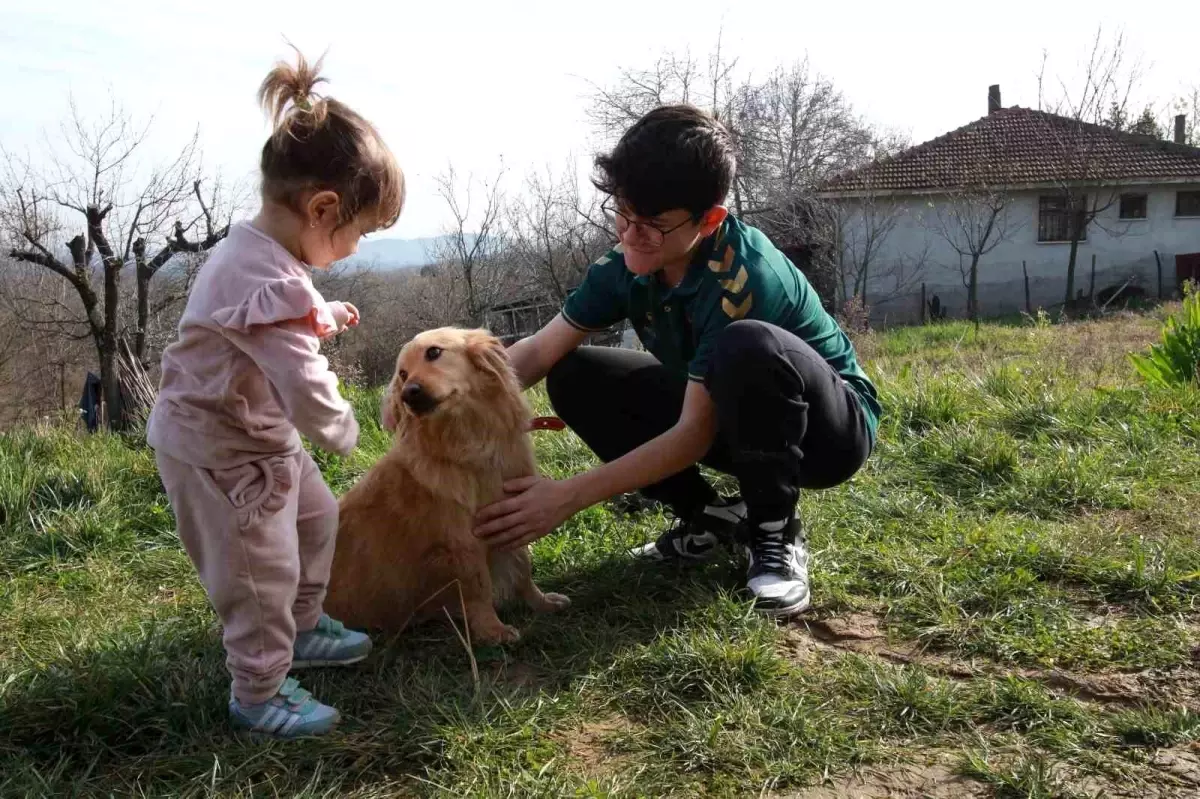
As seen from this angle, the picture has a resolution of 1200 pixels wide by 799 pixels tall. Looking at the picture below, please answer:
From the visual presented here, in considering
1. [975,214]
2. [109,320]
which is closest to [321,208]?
[109,320]

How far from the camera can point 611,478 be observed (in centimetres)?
262

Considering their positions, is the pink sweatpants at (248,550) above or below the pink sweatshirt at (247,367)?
below

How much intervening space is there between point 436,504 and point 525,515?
0.91 feet

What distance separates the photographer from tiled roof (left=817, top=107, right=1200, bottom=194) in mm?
25125

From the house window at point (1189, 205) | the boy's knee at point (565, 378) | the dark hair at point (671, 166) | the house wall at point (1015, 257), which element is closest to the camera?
the dark hair at point (671, 166)

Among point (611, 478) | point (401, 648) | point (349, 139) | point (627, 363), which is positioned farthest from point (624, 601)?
point (349, 139)

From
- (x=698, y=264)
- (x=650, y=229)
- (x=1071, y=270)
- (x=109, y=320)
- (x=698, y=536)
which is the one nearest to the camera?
(x=650, y=229)

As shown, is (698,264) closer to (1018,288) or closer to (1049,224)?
(1018,288)

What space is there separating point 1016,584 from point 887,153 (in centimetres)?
2799

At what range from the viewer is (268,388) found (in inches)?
81.2

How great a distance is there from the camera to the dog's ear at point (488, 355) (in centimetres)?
262

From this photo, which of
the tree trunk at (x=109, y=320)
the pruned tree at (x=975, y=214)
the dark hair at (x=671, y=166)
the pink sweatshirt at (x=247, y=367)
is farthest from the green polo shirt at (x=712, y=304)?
the pruned tree at (x=975, y=214)

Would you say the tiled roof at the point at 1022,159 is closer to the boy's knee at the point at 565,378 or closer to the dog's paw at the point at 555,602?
the boy's knee at the point at 565,378

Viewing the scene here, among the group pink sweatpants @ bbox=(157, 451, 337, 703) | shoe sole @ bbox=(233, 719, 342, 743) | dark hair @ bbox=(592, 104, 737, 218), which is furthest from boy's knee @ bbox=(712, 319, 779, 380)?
shoe sole @ bbox=(233, 719, 342, 743)
